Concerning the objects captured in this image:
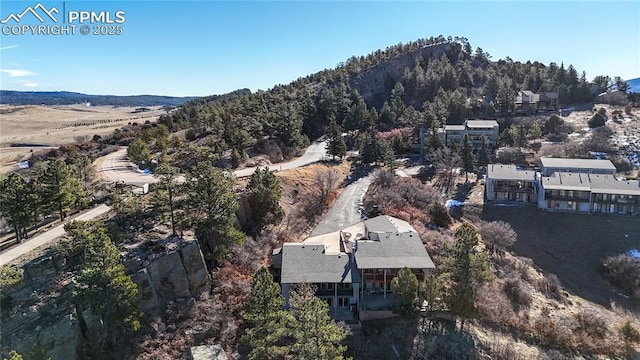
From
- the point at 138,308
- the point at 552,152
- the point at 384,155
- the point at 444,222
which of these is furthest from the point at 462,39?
the point at 138,308

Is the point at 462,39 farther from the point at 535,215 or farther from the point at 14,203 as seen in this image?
the point at 14,203

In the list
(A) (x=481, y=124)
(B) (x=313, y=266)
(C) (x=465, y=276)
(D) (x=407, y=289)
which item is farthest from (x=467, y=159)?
(B) (x=313, y=266)

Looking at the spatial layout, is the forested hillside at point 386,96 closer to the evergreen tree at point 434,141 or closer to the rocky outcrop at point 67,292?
the evergreen tree at point 434,141

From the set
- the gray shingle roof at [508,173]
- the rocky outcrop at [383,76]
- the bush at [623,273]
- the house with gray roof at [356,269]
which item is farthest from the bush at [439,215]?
the rocky outcrop at [383,76]

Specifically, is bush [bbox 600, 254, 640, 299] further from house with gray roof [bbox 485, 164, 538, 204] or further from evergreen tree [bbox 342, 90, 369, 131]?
evergreen tree [bbox 342, 90, 369, 131]

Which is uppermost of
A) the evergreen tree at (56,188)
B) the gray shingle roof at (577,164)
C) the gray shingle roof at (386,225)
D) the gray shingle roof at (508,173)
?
the evergreen tree at (56,188)

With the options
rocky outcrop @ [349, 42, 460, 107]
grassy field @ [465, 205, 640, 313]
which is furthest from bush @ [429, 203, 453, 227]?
rocky outcrop @ [349, 42, 460, 107]

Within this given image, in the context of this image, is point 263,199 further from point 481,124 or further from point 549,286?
point 481,124
